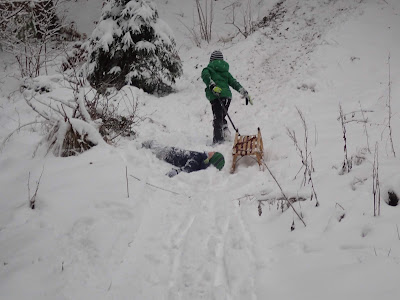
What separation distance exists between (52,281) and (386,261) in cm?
220

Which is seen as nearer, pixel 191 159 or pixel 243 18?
pixel 191 159

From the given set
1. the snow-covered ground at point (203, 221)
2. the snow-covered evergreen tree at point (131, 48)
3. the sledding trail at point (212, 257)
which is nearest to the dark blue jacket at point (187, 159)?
the snow-covered ground at point (203, 221)

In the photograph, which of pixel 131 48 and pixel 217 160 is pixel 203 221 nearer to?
pixel 217 160

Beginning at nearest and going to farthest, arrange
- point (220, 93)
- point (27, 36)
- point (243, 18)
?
point (220, 93) → point (27, 36) → point (243, 18)

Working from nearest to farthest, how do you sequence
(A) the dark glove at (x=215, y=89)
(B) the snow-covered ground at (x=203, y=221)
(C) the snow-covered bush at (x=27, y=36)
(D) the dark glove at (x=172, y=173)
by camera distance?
(B) the snow-covered ground at (x=203, y=221), (D) the dark glove at (x=172, y=173), (A) the dark glove at (x=215, y=89), (C) the snow-covered bush at (x=27, y=36)

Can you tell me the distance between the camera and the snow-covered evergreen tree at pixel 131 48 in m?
7.89

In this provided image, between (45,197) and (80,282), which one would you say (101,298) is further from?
(45,197)

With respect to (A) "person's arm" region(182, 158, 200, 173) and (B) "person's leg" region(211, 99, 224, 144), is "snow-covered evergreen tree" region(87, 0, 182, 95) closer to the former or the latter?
(B) "person's leg" region(211, 99, 224, 144)

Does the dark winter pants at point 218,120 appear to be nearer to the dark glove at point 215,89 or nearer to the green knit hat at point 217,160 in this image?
the dark glove at point 215,89

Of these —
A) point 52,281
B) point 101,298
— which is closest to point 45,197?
point 52,281

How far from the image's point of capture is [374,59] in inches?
291

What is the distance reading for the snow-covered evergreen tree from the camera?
789 centimetres

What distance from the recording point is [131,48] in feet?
26.4

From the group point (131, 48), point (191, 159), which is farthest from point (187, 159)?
point (131, 48)
